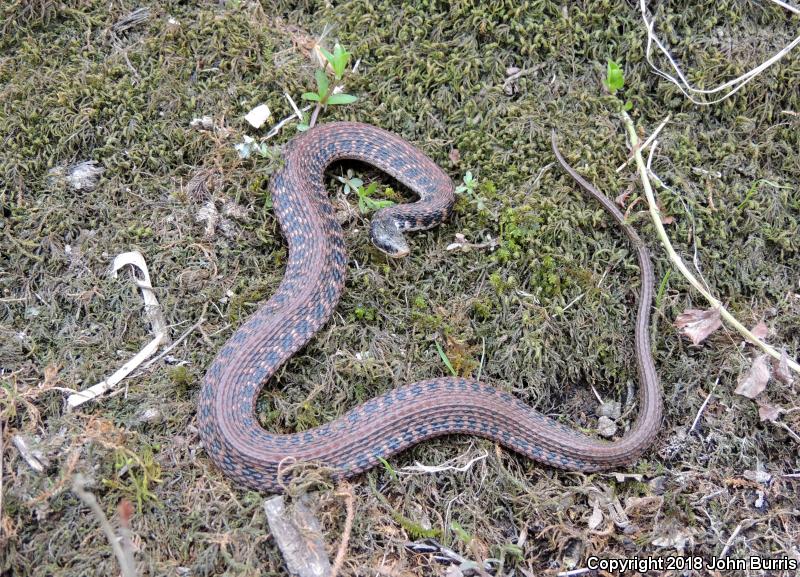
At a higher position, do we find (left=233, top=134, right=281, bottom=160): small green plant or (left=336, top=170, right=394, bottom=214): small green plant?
(left=233, top=134, right=281, bottom=160): small green plant

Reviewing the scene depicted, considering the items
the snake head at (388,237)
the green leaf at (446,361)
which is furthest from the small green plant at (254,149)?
the green leaf at (446,361)

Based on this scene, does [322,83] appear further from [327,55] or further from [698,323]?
[698,323]

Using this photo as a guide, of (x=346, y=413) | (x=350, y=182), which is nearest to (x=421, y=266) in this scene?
(x=350, y=182)

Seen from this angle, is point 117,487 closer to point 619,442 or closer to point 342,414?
point 342,414

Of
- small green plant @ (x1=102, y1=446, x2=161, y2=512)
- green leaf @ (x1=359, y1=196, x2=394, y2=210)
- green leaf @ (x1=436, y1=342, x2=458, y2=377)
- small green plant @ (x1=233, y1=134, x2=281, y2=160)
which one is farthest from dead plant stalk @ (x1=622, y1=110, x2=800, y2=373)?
small green plant @ (x1=102, y1=446, x2=161, y2=512)

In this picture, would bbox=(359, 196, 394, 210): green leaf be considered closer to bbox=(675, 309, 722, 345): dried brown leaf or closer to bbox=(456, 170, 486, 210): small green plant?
bbox=(456, 170, 486, 210): small green plant

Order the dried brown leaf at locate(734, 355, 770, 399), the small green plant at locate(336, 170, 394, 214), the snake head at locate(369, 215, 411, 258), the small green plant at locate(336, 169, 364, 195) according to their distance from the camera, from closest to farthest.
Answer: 1. the dried brown leaf at locate(734, 355, 770, 399)
2. the snake head at locate(369, 215, 411, 258)
3. the small green plant at locate(336, 170, 394, 214)
4. the small green plant at locate(336, 169, 364, 195)
